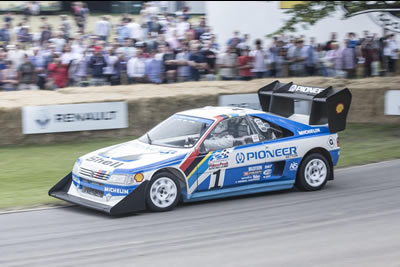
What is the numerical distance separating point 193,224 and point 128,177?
3.61ft

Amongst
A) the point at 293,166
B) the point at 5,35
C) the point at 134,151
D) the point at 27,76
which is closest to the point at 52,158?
the point at 134,151

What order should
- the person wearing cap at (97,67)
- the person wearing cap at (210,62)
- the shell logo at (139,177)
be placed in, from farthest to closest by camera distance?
the person wearing cap at (210,62), the person wearing cap at (97,67), the shell logo at (139,177)

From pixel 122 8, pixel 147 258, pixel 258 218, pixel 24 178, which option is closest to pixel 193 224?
pixel 258 218

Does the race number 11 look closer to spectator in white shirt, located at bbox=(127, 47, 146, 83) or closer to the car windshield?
the car windshield

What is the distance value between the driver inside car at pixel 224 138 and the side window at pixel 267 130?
266 millimetres

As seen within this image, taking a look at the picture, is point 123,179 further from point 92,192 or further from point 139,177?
point 92,192

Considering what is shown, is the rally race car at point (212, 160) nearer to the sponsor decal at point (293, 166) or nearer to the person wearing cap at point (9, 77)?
the sponsor decal at point (293, 166)

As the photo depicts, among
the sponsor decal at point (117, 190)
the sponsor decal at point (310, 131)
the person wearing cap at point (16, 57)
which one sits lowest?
the sponsor decal at point (117, 190)

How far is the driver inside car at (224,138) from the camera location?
936cm

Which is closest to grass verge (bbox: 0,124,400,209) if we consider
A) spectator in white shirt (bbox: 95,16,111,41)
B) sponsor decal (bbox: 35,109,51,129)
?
sponsor decal (bbox: 35,109,51,129)

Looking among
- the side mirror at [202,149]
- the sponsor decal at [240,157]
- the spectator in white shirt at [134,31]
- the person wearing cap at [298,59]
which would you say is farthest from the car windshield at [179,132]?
the spectator in white shirt at [134,31]

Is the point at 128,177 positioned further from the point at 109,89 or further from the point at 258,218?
the point at 109,89

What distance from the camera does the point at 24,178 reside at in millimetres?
11164

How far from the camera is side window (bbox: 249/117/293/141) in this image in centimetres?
983
